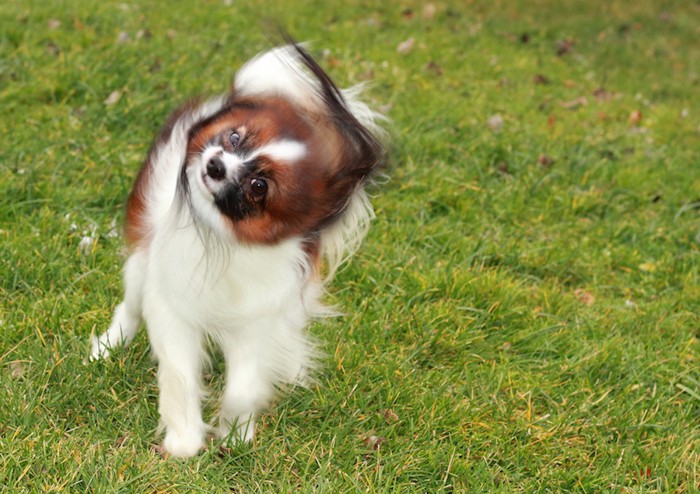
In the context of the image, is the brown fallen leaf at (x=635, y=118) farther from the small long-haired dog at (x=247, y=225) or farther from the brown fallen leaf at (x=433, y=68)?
the small long-haired dog at (x=247, y=225)

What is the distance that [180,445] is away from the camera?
3.03 metres

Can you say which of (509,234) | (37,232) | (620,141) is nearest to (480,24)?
(620,141)

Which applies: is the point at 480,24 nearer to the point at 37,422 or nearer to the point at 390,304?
the point at 390,304

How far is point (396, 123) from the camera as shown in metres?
5.85

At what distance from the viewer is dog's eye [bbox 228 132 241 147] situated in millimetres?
2693

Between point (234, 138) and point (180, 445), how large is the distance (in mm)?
1082

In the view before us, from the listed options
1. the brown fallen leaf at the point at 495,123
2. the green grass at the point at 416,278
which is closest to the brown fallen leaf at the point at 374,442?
A: the green grass at the point at 416,278

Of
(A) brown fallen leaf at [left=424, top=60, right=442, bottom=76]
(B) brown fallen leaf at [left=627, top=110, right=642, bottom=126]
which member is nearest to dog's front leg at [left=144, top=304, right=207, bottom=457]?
(A) brown fallen leaf at [left=424, top=60, right=442, bottom=76]

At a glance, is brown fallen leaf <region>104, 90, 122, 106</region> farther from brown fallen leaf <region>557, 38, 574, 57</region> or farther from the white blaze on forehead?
brown fallen leaf <region>557, 38, 574, 57</region>

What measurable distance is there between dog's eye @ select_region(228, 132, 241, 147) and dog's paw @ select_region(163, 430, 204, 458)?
3.41ft

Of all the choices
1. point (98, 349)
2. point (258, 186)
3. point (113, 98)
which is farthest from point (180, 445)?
point (113, 98)

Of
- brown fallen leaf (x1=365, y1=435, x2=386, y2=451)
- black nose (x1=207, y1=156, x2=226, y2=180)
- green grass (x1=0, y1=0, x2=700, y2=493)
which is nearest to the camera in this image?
black nose (x1=207, y1=156, x2=226, y2=180)

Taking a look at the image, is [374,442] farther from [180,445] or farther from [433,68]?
[433,68]

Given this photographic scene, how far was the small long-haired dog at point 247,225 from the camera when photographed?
2.70 metres
